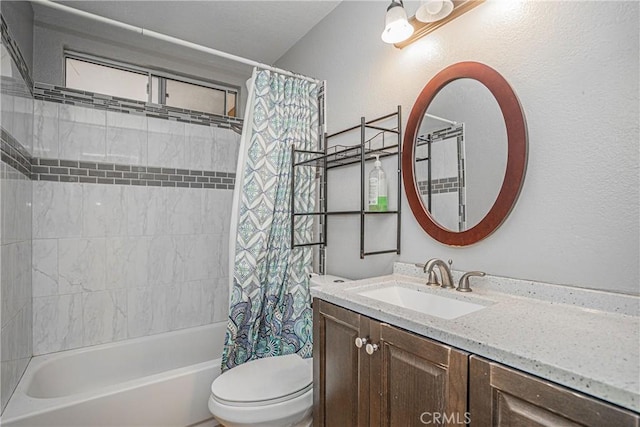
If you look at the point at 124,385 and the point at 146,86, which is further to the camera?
the point at 146,86

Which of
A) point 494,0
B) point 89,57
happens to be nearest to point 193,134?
point 89,57

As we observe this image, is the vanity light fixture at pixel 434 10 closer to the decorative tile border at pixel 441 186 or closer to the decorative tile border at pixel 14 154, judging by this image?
the decorative tile border at pixel 441 186

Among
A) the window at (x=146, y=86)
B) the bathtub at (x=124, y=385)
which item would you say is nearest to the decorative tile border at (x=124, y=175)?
the window at (x=146, y=86)

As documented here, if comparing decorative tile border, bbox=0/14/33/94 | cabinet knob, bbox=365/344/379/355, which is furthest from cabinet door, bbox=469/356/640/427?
decorative tile border, bbox=0/14/33/94

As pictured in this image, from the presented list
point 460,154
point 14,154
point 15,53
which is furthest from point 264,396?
point 15,53

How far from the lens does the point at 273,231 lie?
6.55 feet

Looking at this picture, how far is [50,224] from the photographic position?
211cm

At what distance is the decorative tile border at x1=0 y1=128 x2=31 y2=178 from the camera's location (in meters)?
1.49

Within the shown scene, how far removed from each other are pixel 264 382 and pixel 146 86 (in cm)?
238

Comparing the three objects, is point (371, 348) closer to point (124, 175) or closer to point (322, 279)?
point (322, 279)

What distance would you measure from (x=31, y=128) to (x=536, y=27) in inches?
107

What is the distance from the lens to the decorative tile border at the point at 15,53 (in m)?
1.52

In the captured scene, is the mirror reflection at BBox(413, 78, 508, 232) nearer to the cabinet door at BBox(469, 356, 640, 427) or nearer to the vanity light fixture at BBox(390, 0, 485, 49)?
the vanity light fixture at BBox(390, 0, 485, 49)

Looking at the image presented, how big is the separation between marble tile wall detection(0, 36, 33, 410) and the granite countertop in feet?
5.11
